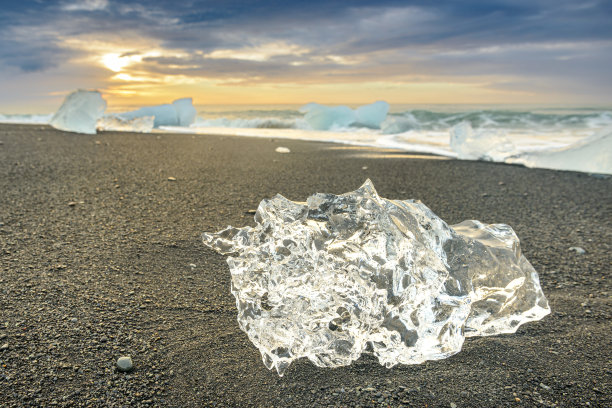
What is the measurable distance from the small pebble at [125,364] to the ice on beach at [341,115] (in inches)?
539

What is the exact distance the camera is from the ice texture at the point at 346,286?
58.7 inches

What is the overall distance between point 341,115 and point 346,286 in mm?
14011

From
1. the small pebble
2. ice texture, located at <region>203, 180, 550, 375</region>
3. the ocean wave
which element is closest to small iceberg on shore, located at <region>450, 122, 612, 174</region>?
ice texture, located at <region>203, 180, 550, 375</region>

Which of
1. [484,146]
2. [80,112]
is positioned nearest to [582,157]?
[484,146]

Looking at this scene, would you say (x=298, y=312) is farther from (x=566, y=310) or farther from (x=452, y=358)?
(x=566, y=310)

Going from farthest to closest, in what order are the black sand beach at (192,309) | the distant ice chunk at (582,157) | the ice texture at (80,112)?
the ice texture at (80,112), the distant ice chunk at (582,157), the black sand beach at (192,309)

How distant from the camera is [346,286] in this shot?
1490mm

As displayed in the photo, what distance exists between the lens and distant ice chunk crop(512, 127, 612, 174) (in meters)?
5.36

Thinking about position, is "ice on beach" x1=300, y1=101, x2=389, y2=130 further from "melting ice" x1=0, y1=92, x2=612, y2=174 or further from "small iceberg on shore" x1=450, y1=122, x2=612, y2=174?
"small iceberg on shore" x1=450, y1=122, x2=612, y2=174

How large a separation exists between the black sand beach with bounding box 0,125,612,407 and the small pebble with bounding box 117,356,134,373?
0.02 metres

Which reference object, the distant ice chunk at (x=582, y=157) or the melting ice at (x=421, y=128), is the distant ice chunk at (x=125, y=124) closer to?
the melting ice at (x=421, y=128)

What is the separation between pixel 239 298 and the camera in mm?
1602

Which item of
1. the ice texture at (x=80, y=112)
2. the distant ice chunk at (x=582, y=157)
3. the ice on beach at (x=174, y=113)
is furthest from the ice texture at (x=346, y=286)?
the ice on beach at (x=174, y=113)

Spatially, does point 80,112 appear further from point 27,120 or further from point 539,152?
point 539,152
